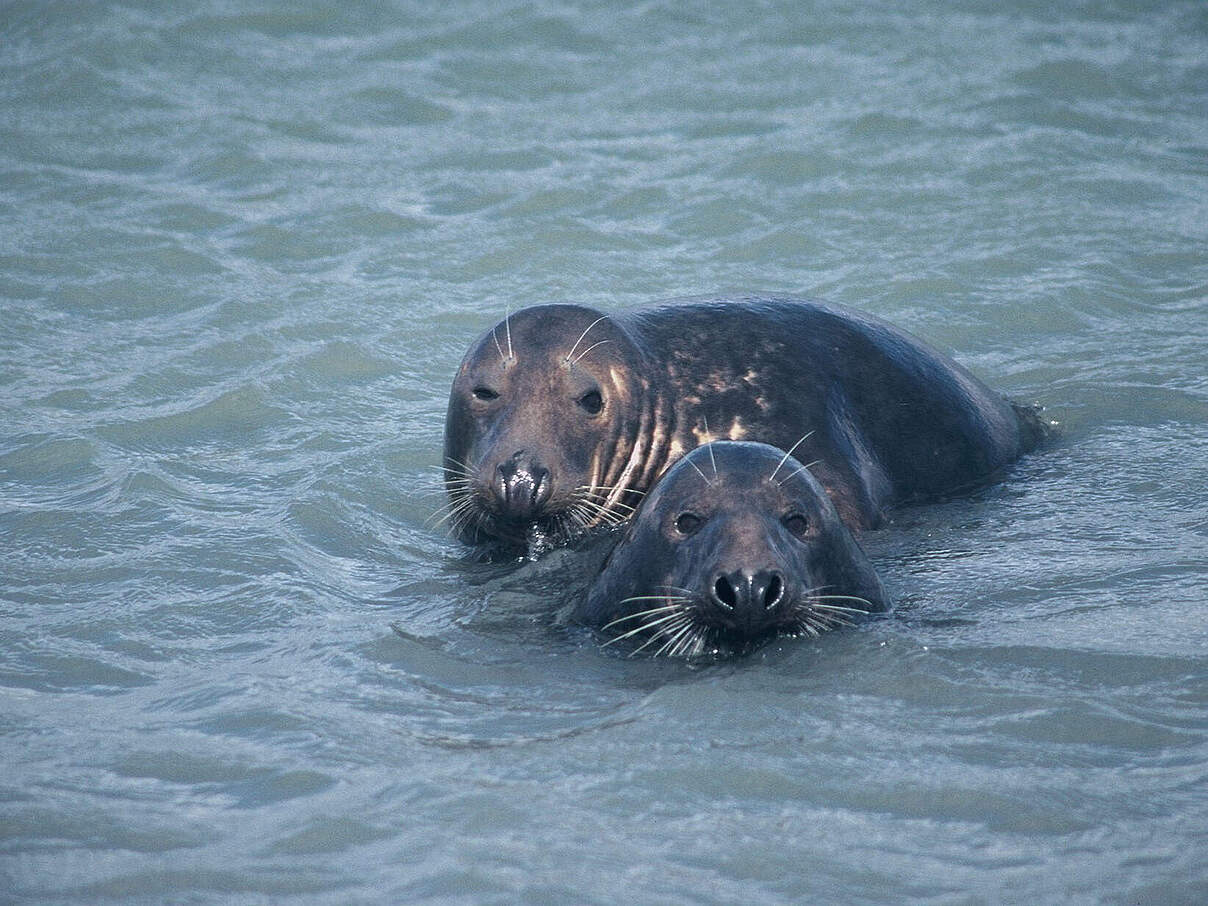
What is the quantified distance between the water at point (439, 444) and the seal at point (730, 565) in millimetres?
168

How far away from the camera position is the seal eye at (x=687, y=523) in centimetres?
702

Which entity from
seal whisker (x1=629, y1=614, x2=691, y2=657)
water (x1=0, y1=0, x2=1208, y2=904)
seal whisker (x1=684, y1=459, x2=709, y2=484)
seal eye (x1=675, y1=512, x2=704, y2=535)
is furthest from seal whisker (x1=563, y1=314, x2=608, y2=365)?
seal whisker (x1=629, y1=614, x2=691, y2=657)

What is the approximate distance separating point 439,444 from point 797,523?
359 centimetres

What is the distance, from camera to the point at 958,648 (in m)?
6.77

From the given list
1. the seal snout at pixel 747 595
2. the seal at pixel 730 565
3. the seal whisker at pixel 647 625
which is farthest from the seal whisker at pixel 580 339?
the seal snout at pixel 747 595

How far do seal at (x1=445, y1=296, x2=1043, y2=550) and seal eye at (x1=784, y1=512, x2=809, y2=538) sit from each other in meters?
1.34

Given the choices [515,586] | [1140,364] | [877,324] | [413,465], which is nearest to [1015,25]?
[1140,364]

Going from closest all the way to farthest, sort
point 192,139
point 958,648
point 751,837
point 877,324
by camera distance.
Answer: point 751,837, point 958,648, point 877,324, point 192,139

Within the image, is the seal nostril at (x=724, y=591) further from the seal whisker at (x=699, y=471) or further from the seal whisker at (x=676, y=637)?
the seal whisker at (x=699, y=471)

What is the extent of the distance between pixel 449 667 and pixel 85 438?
3.87 metres

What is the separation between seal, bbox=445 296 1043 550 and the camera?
27.7ft

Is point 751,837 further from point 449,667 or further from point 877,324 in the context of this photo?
point 877,324

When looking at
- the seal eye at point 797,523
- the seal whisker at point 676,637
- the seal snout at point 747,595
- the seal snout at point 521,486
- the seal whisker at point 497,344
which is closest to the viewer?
the seal snout at point 747,595

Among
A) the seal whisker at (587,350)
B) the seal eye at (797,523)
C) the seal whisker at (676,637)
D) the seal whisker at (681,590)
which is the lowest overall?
the seal whisker at (676,637)
